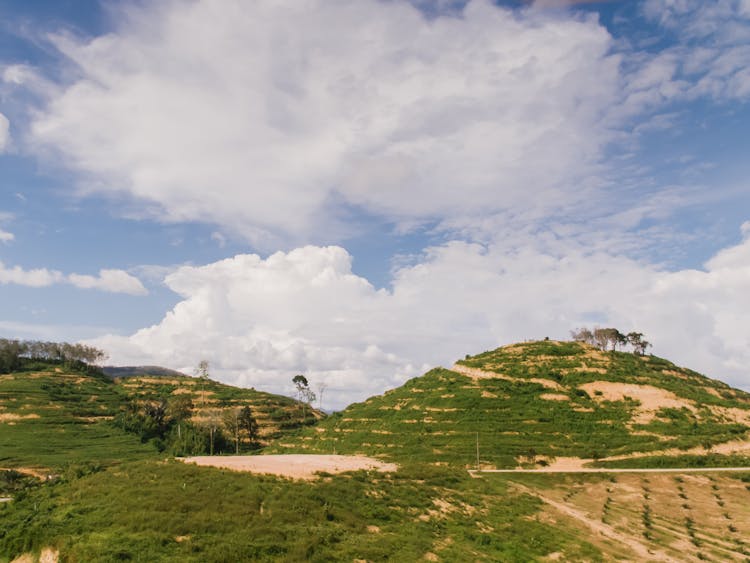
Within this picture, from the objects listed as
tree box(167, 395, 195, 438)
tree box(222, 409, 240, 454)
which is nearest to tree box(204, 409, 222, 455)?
tree box(222, 409, 240, 454)

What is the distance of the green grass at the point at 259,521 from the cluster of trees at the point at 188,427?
2733 inches

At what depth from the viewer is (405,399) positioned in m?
106

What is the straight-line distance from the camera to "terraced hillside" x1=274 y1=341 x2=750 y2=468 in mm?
74875

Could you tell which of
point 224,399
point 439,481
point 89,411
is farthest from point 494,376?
point 89,411

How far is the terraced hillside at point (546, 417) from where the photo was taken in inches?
2948

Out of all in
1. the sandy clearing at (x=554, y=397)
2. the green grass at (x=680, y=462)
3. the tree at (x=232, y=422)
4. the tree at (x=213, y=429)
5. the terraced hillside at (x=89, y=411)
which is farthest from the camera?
the tree at (x=232, y=422)

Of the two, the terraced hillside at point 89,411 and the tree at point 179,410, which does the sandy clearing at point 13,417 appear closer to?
the terraced hillside at point 89,411

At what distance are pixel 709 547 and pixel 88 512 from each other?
163ft

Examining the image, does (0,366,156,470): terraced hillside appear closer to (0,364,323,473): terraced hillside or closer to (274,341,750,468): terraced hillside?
(0,364,323,473): terraced hillside

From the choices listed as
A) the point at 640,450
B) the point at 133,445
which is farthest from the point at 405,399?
the point at 133,445

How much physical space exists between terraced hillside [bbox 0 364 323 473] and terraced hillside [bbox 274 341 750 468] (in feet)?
125

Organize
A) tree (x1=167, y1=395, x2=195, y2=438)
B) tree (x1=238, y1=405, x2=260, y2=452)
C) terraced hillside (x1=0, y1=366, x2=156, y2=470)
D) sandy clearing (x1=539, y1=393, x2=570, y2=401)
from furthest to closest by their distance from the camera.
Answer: tree (x1=167, y1=395, x2=195, y2=438)
tree (x1=238, y1=405, x2=260, y2=452)
sandy clearing (x1=539, y1=393, x2=570, y2=401)
terraced hillside (x1=0, y1=366, x2=156, y2=470)

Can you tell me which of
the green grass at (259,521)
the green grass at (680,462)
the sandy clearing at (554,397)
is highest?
the sandy clearing at (554,397)

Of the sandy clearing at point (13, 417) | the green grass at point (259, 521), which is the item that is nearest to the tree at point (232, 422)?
the sandy clearing at point (13, 417)
